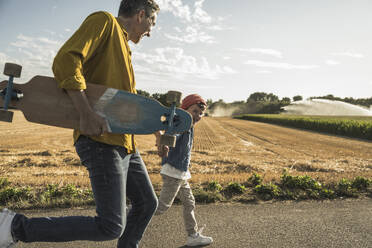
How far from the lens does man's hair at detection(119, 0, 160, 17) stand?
2.00m

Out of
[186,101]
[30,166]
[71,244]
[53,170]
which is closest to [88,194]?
[71,244]

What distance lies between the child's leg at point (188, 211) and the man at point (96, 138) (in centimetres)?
120

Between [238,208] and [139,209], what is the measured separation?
208 centimetres

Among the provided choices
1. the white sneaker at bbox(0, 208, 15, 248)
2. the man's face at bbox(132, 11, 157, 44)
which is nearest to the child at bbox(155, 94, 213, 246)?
the man's face at bbox(132, 11, 157, 44)

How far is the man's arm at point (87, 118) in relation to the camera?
66.7 inches

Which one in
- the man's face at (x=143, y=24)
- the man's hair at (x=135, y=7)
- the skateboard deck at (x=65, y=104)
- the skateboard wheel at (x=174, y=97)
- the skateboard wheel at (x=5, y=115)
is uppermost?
the man's hair at (x=135, y=7)

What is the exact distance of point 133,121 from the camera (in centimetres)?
194

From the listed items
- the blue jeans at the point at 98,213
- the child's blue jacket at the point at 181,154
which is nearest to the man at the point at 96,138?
the blue jeans at the point at 98,213

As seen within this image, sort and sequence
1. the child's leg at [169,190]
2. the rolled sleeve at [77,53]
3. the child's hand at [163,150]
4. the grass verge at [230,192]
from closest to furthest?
the rolled sleeve at [77,53]
the child's hand at [163,150]
the child's leg at [169,190]
the grass verge at [230,192]

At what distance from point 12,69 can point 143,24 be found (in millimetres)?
922

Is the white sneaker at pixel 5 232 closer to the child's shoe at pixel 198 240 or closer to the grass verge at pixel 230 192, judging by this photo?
the child's shoe at pixel 198 240

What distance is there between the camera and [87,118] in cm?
172

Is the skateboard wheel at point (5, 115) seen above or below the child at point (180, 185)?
above

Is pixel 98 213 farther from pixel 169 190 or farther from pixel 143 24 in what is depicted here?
pixel 143 24
